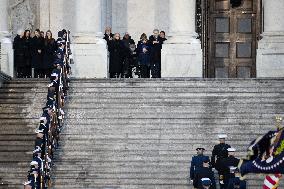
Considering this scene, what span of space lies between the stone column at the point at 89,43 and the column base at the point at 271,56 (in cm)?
495

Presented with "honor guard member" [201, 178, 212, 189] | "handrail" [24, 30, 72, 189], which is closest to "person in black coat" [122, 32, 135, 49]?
"handrail" [24, 30, 72, 189]

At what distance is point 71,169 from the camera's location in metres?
37.2

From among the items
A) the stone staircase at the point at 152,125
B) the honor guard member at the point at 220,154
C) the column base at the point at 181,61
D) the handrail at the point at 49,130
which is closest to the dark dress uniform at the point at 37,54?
the handrail at the point at 49,130

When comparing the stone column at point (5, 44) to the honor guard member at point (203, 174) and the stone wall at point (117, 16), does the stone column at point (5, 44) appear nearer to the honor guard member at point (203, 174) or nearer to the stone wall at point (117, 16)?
the stone wall at point (117, 16)

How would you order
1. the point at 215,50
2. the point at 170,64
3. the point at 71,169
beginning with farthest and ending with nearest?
the point at 215,50 < the point at 170,64 < the point at 71,169

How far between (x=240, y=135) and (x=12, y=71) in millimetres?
9373

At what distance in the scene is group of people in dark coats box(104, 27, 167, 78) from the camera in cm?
4344

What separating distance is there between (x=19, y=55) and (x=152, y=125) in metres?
7.07

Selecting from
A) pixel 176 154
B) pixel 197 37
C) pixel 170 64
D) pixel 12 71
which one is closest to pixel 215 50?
pixel 197 37

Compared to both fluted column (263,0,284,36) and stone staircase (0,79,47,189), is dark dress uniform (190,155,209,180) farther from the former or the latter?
fluted column (263,0,284,36)

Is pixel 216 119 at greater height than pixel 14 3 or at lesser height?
lesser

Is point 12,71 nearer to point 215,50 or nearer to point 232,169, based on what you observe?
point 215,50

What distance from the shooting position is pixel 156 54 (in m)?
43.6

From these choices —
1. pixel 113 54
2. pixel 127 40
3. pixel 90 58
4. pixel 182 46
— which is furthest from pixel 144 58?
pixel 90 58
